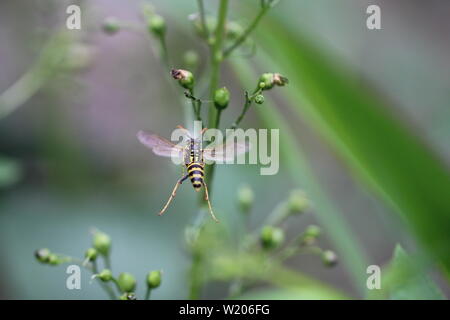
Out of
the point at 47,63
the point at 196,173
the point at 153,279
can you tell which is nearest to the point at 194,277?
the point at 153,279

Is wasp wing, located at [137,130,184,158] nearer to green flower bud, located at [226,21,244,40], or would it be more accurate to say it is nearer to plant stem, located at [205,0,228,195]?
plant stem, located at [205,0,228,195]

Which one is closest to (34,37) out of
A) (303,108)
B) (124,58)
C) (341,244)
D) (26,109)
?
(26,109)

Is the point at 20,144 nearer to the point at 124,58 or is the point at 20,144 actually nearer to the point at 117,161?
the point at 117,161

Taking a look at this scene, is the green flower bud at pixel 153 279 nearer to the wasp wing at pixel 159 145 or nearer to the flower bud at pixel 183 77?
the wasp wing at pixel 159 145

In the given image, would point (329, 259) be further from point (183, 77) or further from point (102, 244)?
point (183, 77)
